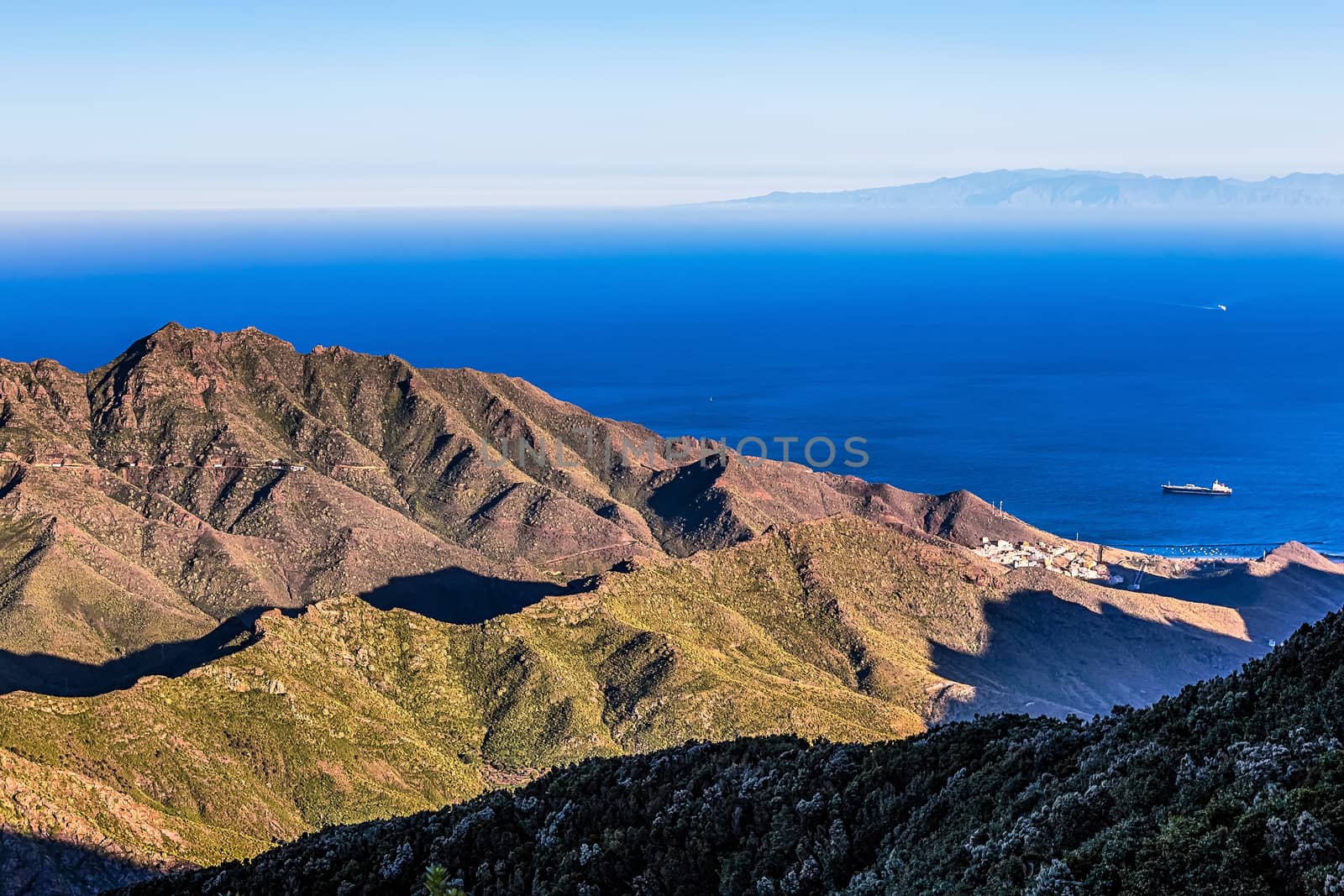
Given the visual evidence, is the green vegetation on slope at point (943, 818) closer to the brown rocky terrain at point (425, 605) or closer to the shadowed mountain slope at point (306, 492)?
the brown rocky terrain at point (425, 605)

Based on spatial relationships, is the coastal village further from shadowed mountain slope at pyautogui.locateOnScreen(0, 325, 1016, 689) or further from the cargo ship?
the cargo ship

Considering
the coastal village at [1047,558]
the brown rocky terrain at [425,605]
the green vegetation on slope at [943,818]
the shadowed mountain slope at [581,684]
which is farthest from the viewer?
the coastal village at [1047,558]

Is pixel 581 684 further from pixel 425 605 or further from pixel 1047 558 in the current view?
pixel 1047 558

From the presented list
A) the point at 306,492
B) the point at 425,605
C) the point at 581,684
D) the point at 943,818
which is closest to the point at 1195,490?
the point at 425,605

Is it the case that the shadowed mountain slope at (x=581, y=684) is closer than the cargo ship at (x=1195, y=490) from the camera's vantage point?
Yes

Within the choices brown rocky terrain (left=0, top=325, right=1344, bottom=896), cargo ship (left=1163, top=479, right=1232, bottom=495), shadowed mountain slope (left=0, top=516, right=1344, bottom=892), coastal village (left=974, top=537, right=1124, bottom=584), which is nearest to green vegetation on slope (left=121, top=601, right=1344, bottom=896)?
shadowed mountain slope (left=0, top=516, right=1344, bottom=892)

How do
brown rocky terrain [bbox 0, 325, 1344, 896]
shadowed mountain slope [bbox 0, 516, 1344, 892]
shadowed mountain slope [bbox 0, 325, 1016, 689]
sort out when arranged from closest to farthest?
shadowed mountain slope [bbox 0, 516, 1344, 892] → brown rocky terrain [bbox 0, 325, 1344, 896] → shadowed mountain slope [bbox 0, 325, 1016, 689]

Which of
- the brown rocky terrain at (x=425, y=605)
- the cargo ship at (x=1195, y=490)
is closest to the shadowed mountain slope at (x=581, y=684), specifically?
the brown rocky terrain at (x=425, y=605)

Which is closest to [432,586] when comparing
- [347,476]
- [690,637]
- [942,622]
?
[347,476]

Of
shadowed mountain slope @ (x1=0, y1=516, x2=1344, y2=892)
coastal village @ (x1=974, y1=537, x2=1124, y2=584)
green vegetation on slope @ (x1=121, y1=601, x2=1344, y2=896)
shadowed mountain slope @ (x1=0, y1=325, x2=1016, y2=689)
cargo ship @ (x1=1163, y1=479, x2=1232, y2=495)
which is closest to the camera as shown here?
green vegetation on slope @ (x1=121, y1=601, x2=1344, y2=896)

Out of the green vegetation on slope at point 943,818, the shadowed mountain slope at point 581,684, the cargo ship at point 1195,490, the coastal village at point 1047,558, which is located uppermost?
the green vegetation on slope at point 943,818
